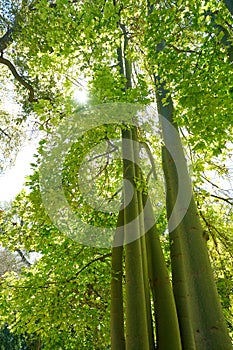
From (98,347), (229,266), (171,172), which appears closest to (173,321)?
(171,172)

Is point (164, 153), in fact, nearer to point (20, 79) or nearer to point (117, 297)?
point (117, 297)

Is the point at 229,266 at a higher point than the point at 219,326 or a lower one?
higher

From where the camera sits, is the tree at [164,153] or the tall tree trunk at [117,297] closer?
the tree at [164,153]

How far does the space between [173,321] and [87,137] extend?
3.12 meters

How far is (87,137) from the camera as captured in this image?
5430 mm

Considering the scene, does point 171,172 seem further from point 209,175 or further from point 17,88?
point 17,88

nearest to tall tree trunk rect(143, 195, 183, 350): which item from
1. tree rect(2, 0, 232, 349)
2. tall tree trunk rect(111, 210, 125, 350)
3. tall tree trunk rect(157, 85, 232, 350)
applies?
tree rect(2, 0, 232, 349)

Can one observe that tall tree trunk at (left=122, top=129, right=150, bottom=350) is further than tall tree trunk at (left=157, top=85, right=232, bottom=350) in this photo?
Yes

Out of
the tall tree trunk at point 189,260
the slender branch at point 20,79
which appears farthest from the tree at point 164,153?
the slender branch at point 20,79

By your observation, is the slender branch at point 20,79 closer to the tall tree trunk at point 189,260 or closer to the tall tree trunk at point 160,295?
the tall tree trunk at point 189,260

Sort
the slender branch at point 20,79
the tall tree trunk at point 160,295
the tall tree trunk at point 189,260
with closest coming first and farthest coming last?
1. the tall tree trunk at point 189,260
2. the tall tree trunk at point 160,295
3. the slender branch at point 20,79

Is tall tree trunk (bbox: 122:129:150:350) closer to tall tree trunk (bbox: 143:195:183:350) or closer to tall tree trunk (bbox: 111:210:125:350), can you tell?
tall tree trunk (bbox: 143:195:183:350)

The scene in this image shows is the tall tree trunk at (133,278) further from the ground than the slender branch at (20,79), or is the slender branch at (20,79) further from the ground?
the slender branch at (20,79)

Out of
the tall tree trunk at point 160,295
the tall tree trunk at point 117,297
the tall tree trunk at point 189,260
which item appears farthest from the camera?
the tall tree trunk at point 117,297
